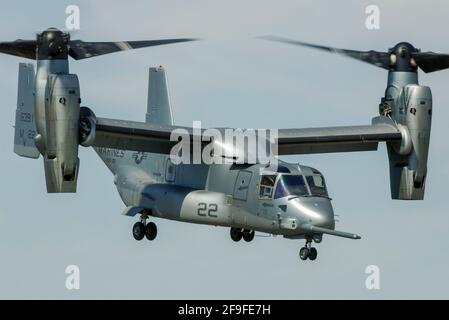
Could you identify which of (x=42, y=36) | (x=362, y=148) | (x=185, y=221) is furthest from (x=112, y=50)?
(x=362, y=148)

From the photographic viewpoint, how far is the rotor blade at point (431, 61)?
52375 mm

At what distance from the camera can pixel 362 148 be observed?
5466 cm

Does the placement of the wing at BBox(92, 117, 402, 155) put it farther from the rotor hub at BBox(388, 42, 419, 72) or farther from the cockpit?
the cockpit

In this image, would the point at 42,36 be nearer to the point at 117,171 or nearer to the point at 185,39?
the point at 185,39

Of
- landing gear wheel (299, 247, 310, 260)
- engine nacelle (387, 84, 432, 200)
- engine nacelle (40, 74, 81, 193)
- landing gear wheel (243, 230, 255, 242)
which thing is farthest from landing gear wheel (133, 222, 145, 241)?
engine nacelle (387, 84, 432, 200)

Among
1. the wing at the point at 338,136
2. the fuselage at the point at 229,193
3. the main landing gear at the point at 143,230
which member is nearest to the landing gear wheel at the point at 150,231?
the main landing gear at the point at 143,230

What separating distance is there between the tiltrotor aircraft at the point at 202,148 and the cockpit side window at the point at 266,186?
0.03m

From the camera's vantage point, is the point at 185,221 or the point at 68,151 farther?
the point at 185,221

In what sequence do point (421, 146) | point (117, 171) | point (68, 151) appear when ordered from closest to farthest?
point (68, 151) → point (421, 146) → point (117, 171)

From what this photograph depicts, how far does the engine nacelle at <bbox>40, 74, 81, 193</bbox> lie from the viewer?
1897 inches

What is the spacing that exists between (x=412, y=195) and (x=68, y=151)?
10.8m

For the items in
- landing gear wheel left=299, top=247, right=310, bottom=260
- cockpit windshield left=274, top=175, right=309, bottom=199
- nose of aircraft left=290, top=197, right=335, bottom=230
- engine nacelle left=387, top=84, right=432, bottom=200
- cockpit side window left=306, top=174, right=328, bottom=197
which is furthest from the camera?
engine nacelle left=387, top=84, right=432, bottom=200

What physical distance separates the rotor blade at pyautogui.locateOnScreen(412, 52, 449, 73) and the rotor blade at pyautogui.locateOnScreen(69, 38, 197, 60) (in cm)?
756

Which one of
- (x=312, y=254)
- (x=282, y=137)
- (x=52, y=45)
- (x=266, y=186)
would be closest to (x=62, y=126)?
(x=52, y=45)
